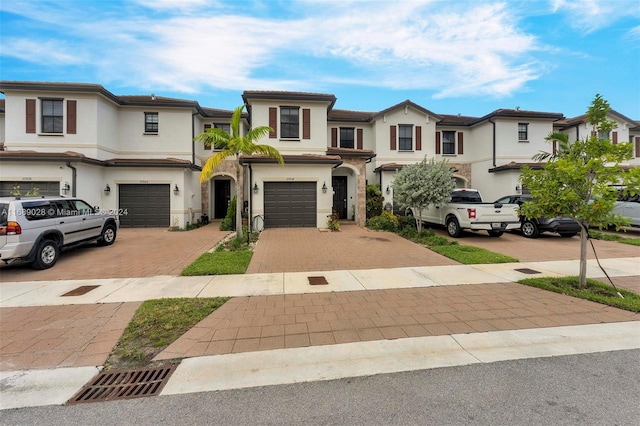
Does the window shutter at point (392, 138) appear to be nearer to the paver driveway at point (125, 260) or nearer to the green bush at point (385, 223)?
the green bush at point (385, 223)

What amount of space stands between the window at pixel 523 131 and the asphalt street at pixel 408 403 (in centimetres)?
2070

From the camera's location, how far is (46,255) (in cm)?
744

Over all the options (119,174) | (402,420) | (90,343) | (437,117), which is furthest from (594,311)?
(119,174)

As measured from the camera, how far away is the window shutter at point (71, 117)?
14758 mm

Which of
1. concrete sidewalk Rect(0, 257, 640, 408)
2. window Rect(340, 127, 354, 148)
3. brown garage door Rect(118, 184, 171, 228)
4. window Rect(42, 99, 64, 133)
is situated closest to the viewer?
concrete sidewalk Rect(0, 257, 640, 408)

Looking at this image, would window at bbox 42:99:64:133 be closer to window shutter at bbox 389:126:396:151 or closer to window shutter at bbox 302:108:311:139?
window shutter at bbox 302:108:311:139

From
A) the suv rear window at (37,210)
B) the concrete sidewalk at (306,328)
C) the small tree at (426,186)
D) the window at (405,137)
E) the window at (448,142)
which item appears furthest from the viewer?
the window at (448,142)

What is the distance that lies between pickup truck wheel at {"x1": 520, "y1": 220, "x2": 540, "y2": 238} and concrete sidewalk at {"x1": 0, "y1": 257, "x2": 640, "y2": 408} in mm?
7821

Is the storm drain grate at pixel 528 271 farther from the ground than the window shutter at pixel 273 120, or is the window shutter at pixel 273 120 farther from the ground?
the window shutter at pixel 273 120

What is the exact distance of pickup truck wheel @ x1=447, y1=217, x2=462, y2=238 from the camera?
11.9 m

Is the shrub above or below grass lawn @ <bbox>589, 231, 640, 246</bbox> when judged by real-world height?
above

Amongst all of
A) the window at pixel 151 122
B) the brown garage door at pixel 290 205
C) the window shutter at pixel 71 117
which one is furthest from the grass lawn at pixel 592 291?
the window shutter at pixel 71 117

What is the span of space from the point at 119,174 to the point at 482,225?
17.6m

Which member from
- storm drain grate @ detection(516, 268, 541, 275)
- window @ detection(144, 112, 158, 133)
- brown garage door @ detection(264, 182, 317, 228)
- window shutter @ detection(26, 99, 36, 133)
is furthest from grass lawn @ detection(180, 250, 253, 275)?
window shutter @ detection(26, 99, 36, 133)
